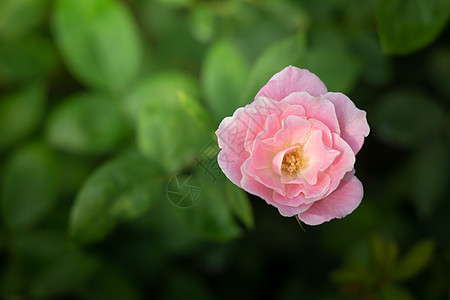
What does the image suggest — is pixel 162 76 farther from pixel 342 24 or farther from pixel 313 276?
pixel 313 276

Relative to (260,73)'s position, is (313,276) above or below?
below

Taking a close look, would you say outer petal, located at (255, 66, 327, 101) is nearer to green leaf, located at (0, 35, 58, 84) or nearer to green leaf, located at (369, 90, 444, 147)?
green leaf, located at (369, 90, 444, 147)

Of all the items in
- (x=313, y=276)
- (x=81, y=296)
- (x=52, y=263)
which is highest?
(x=52, y=263)

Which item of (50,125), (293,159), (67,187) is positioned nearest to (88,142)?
(50,125)

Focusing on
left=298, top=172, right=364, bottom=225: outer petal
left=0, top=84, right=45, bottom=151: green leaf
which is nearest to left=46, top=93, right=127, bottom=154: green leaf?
left=0, top=84, right=45, bottom=151: green leaf

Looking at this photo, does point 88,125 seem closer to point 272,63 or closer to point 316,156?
point 272,63

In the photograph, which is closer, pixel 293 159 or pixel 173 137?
pixel 293 159

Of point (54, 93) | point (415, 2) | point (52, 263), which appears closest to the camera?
point (415, 2)
